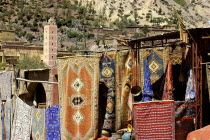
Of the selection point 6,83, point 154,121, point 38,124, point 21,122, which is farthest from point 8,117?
point 154,121

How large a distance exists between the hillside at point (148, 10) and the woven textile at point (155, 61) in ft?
151

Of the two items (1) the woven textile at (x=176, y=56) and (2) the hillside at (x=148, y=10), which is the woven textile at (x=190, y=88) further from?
(2) the hillside at (x=148, y=10)

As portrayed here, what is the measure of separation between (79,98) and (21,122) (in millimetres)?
1924

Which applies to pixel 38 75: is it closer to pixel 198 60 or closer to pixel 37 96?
pixel 37 96

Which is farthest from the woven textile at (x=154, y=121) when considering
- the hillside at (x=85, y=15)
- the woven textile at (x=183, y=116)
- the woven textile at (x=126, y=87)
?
the hillside at (x=85, y=15)

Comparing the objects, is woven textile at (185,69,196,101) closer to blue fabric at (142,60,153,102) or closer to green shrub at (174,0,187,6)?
blue fabric at (142,60,153,102)

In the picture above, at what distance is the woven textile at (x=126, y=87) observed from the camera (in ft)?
22.0

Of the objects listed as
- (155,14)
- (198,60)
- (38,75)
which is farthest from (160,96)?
(155,14)

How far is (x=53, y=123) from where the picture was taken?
24.0ft

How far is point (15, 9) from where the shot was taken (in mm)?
50469

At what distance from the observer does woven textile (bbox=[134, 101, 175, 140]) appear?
19.0 feet

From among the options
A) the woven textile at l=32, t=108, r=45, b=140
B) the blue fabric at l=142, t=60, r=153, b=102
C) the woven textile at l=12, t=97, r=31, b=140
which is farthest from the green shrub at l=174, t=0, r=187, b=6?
the blue fabric at l=142, t=60, r=153, b=102

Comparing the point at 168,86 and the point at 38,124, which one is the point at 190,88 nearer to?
the point at 168,86

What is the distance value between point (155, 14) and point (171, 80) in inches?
1971
